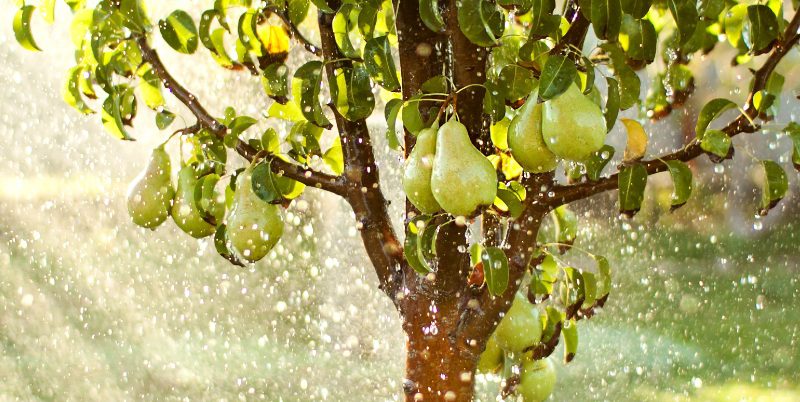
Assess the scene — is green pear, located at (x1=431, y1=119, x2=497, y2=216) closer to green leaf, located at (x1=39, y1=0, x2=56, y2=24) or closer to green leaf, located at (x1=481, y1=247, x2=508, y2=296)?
green leaf, located at (x1=481, y1=247, x2=508, y2=296)

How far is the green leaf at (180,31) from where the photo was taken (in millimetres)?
606

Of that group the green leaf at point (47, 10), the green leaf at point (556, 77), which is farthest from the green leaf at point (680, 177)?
the green leaf at point (47, 10)

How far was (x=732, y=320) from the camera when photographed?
1.89 m

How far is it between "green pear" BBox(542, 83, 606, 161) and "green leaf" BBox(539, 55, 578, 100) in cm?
2

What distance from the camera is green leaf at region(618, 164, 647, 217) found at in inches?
20.5

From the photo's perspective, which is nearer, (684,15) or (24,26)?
(684,15)

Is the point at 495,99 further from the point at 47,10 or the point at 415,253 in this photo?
the point at 47,10

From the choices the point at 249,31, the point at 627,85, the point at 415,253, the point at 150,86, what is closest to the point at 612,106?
the point at 627,85

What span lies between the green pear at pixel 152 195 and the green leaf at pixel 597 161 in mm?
278

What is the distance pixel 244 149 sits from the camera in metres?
0.60

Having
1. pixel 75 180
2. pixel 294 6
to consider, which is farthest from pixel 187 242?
pixel 294 6

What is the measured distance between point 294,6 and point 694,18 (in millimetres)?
258

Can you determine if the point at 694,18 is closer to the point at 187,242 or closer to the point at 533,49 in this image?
the point at 533,49

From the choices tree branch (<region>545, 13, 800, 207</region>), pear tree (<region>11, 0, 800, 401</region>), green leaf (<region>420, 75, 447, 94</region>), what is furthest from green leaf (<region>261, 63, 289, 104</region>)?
tree branch (<region>545, 13, 800, 207</region>)
